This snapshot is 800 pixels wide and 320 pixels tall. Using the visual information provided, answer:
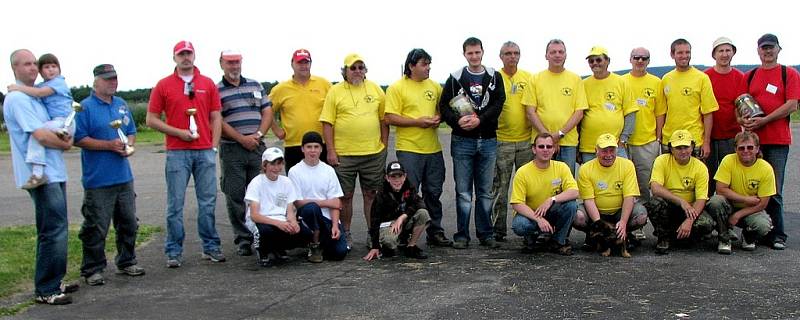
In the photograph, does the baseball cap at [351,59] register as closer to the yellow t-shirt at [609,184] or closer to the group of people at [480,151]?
the group of people at [480,151]

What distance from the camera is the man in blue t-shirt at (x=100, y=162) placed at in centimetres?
667

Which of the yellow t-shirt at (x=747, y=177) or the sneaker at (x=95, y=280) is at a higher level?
the yellow t-shirt at (x=747, y=177)

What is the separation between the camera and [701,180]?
7.77m

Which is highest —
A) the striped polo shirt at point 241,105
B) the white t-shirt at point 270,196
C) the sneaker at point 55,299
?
the striped polo shirt at point 241,105

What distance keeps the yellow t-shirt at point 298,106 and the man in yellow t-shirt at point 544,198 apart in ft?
7.01

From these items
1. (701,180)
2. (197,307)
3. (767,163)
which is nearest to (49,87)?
(197,307)

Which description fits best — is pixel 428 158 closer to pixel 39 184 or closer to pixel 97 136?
pixel 97 136

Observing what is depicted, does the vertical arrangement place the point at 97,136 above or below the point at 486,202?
above

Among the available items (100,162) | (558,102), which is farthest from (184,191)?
(558,102)

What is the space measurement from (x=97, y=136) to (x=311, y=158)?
1.93 metres

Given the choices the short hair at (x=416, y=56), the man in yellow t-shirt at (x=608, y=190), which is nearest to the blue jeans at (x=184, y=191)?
the short hair at (x=416, y=56)

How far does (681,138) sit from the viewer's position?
771cm

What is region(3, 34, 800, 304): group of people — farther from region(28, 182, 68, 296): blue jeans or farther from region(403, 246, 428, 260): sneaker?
region(28, 182, 68, 296): blue jeans

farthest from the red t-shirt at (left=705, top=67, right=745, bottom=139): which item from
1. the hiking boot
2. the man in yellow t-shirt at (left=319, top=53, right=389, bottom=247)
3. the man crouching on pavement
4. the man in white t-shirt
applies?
the hiking boot
